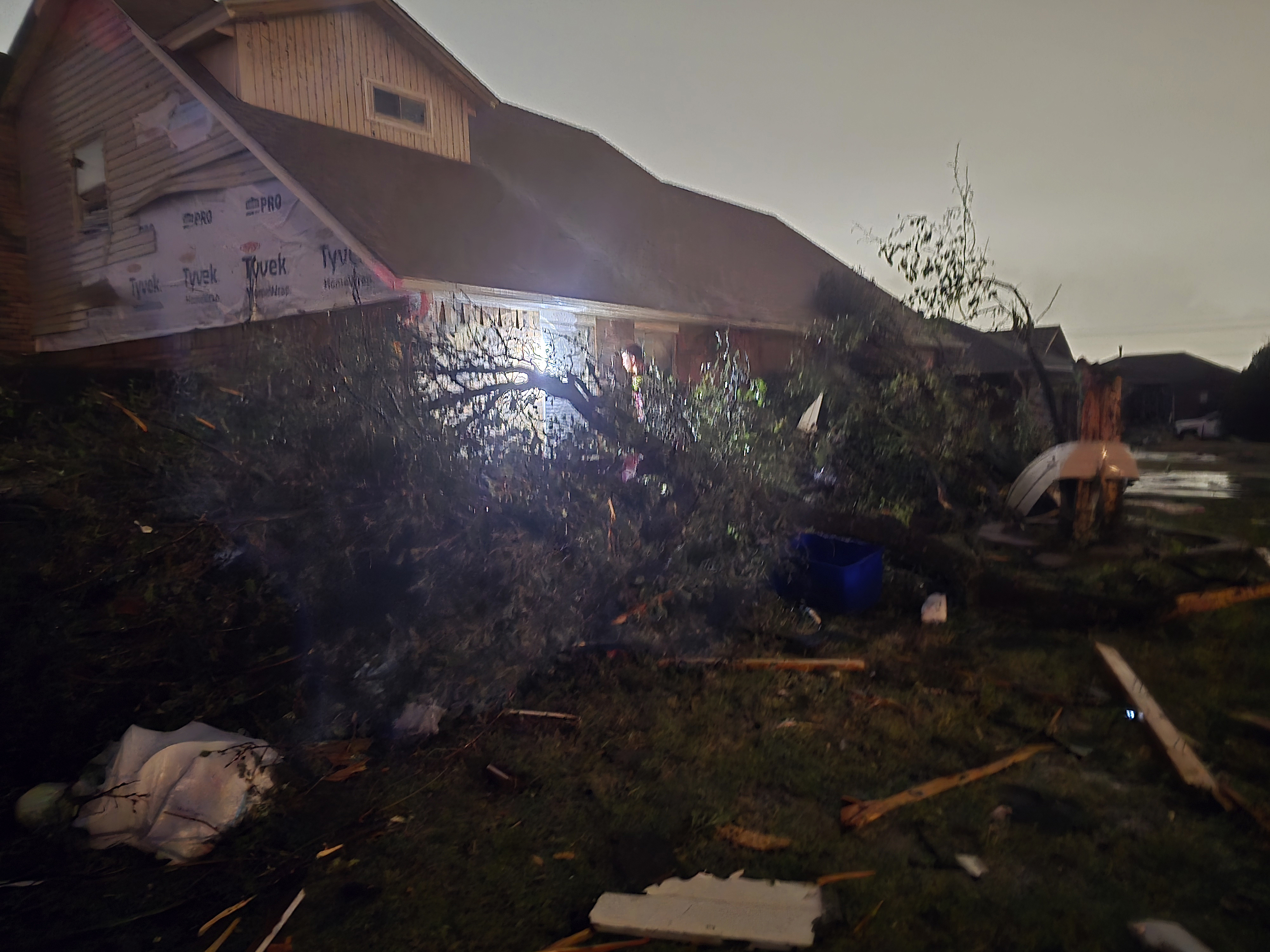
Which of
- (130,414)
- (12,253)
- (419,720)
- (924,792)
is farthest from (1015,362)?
(12,253)

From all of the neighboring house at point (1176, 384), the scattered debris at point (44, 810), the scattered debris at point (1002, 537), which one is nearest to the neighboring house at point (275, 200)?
the scattered debris at point (44, 810)

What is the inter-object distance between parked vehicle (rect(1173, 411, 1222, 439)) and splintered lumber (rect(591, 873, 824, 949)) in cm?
4171

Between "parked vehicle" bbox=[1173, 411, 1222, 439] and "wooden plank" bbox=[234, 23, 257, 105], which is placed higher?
"wooden plank" bbox=[234, 23, 257, 105]

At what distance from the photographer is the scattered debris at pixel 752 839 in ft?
10.2

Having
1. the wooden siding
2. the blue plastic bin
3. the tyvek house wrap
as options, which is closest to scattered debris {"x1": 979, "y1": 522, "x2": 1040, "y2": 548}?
the blue plastic bin

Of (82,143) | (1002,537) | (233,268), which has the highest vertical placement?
(82,143)

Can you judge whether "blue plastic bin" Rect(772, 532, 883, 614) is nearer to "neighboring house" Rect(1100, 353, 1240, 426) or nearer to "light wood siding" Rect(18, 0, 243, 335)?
"light wood siding" Rect(18, 0, 243, 335)

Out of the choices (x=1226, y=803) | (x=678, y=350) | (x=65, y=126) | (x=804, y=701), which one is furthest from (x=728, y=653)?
(x=65, y=126)

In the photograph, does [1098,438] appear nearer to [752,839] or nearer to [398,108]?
[752,839]

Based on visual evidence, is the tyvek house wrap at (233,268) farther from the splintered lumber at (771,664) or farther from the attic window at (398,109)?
the splintered lumber at (771,664)

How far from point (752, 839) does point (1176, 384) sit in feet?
180

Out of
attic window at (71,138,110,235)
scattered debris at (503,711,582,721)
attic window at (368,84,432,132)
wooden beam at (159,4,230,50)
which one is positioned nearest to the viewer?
scattered debris at (503,711,582,721)

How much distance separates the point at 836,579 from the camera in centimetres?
577

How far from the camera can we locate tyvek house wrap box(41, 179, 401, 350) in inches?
337
